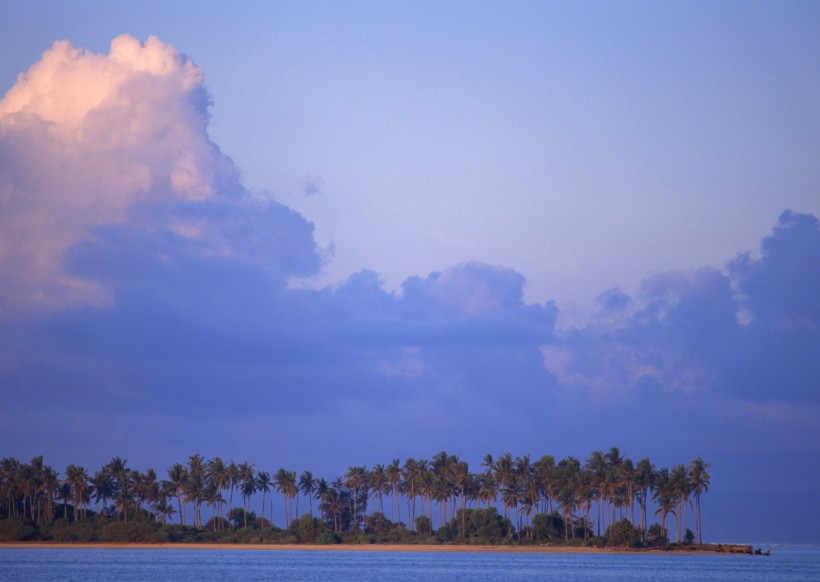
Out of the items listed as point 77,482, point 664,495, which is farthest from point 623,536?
point 77,482

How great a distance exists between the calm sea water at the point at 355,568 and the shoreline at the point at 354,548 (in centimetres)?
787

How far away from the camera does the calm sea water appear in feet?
303

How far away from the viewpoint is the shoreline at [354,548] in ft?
486

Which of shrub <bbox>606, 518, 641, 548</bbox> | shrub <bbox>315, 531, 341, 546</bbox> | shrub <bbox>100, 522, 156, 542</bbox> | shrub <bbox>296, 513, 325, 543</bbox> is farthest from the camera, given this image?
shrub <bbox>296, 513, 325, 543</bbox>

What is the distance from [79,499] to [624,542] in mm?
90343

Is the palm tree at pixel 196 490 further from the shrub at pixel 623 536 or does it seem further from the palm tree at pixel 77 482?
the shrub at pixel 623 536

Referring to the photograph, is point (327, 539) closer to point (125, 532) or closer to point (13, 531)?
point (125, 532)

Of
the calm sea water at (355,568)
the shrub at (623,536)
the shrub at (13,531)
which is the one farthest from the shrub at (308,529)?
the shrub at (623,536)

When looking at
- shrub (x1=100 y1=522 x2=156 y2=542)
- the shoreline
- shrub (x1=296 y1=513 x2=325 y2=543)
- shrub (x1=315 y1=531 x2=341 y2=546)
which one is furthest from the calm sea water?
shrub (x1=296 y1=513 x2=325 y2=543)

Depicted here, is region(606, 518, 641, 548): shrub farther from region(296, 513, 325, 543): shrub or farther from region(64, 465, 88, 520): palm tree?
region(64, 465, 88, 520): palm tree

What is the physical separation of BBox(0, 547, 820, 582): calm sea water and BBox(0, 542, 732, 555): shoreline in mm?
7866

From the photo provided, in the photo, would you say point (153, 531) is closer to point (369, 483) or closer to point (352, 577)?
point (369, 483)

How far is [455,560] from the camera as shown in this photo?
132000 millimetres

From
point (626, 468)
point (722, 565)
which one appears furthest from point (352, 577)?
point (626, 468)
